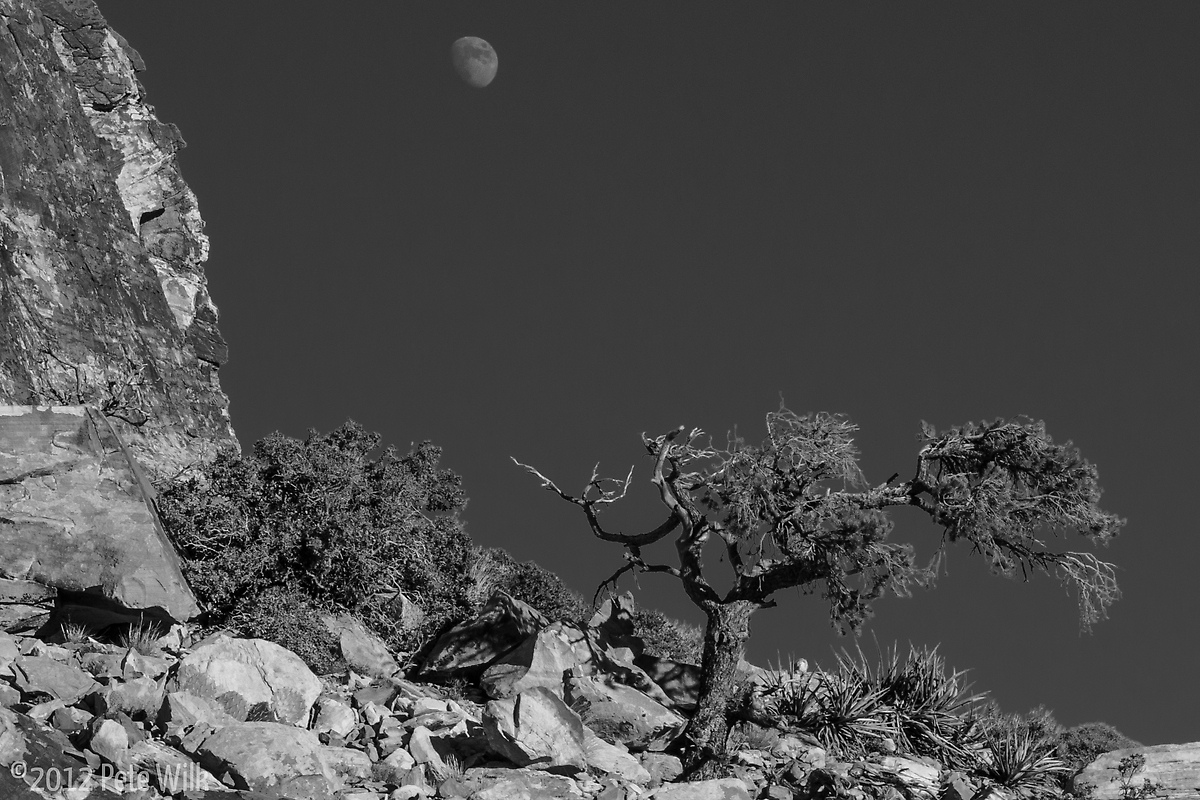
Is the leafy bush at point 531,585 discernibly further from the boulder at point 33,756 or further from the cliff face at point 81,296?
the boulder at point 33,756

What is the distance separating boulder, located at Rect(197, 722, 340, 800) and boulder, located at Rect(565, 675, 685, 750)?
4.89 meters

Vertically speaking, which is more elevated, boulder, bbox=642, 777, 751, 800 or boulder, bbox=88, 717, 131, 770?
boulder, bbox=642, 777, 751, 800

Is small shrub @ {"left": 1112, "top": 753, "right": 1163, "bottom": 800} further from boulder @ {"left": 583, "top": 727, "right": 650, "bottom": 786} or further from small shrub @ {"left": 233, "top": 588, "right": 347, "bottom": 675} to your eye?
small shrub @ {"left": 233, "top": 588, "right": 347, "bottom": 675}

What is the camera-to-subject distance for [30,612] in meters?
18.8

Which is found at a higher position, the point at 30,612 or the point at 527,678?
the point at 527,678

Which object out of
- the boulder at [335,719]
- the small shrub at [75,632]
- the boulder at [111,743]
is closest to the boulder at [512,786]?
the boulder at [335,719]

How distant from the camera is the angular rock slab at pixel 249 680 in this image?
15.9m

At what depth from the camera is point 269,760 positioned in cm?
1441

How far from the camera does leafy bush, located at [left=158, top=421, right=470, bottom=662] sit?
70.0 ft

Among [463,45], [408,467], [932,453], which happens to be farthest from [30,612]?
[463,45]

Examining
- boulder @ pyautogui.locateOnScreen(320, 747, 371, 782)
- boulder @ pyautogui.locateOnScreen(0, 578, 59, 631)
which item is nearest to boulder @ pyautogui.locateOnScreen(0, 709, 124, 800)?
boulder @ pyautogui.locateOnScreen(320, 747, 371, 782)

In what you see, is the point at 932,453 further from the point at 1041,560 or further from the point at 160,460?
the point at 160,460

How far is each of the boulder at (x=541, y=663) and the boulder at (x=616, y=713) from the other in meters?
0.34

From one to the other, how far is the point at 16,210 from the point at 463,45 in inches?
939
